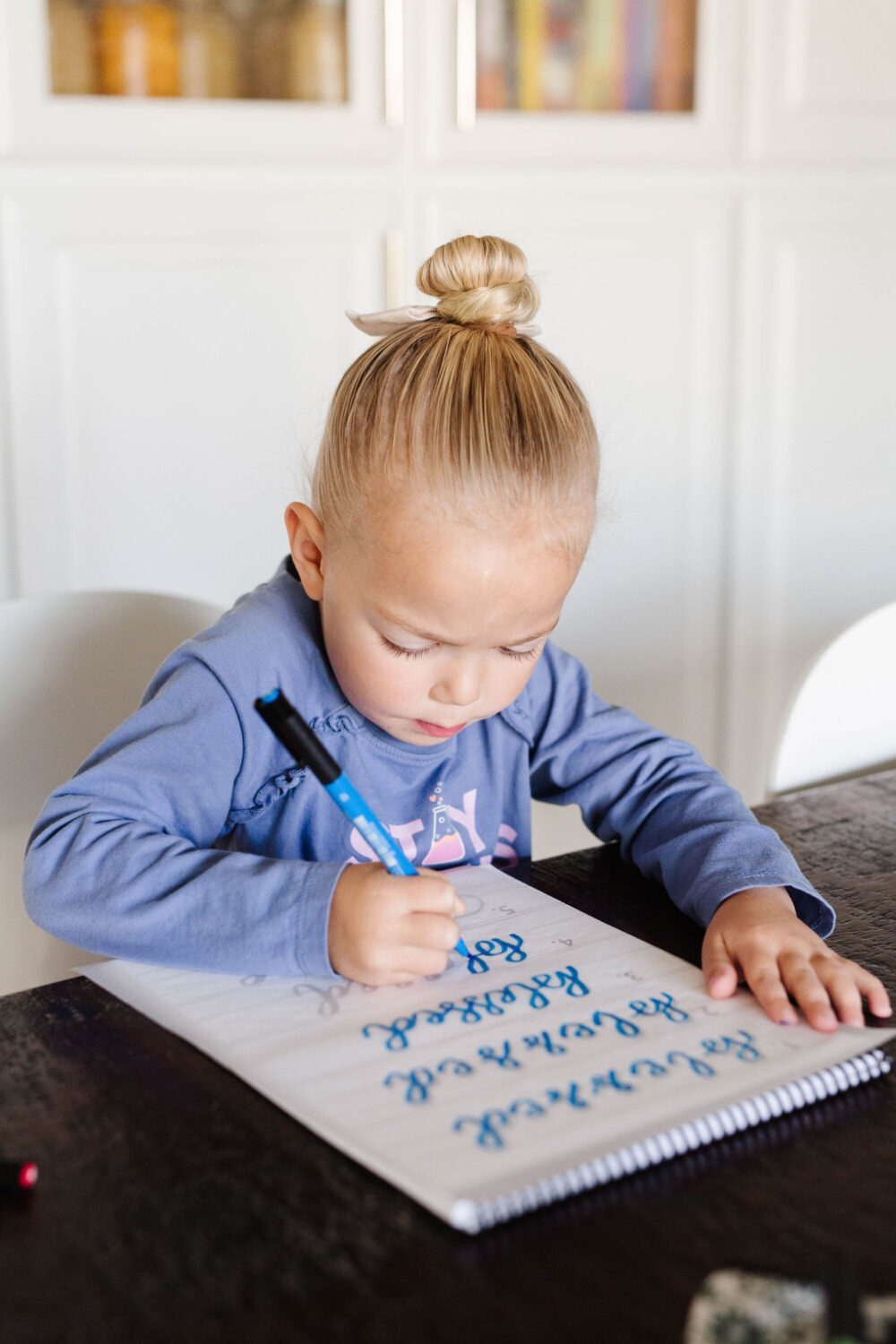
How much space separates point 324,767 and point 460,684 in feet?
0.53

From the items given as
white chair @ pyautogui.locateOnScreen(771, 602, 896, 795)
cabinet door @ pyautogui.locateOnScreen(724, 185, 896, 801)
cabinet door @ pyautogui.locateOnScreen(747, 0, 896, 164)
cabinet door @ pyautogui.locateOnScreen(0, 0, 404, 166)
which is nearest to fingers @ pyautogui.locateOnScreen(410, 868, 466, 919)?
white chair @ pyautogui.locateOnScreen(771, 602, 896, 795)

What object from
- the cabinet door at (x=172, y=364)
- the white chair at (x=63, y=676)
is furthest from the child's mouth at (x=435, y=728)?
the cabinet door at (x=172, y=364)

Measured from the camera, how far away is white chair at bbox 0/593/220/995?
109 centimetres

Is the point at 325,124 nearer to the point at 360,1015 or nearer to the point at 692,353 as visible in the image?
the point at 692,353

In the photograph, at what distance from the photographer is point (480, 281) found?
82 cm

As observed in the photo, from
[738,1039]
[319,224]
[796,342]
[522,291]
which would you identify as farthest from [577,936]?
[796,342]

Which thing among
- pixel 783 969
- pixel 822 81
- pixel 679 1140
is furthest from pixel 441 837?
pixel 822 81

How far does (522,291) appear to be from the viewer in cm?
83

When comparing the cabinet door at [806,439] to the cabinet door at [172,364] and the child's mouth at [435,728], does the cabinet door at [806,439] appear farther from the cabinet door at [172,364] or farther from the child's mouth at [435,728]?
the child's mouth at [435,728]

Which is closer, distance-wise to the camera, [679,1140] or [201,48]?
[679,1140]

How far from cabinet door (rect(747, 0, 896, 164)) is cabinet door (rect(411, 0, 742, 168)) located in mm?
45

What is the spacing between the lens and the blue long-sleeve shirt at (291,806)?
69 centimetres

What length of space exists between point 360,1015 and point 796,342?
1796 mm

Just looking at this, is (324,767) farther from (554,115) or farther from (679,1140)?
(554,115)
